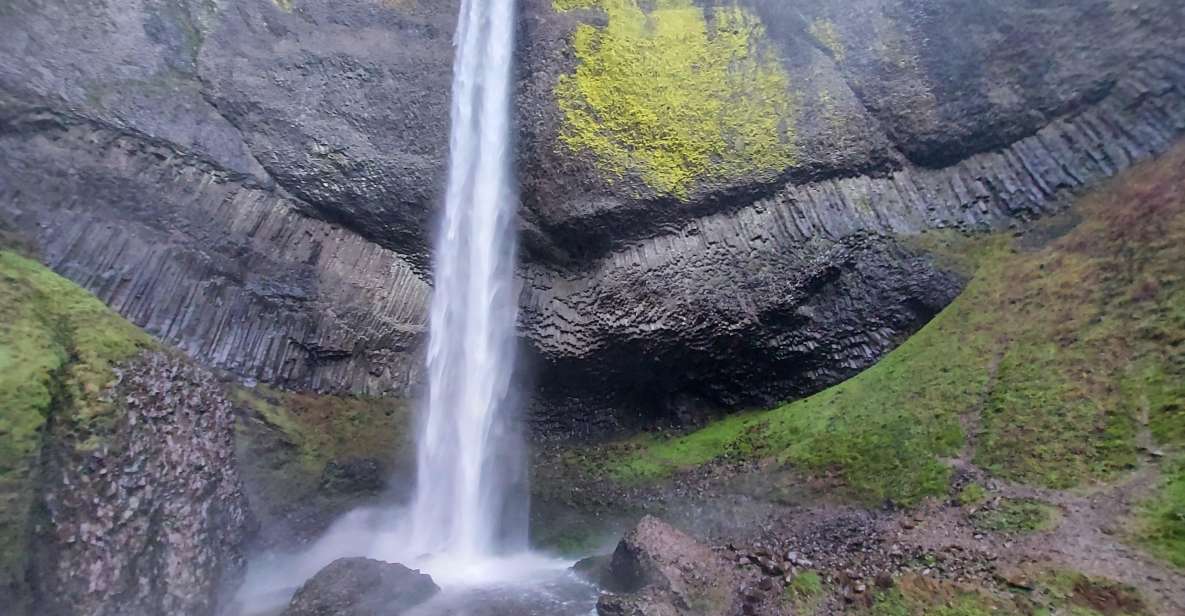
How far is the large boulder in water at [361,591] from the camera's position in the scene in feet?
29.9

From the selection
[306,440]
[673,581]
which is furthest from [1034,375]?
[306,440]

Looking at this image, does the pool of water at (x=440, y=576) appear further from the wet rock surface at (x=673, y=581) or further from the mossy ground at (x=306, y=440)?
the mossy ground at (x=306, y=440)

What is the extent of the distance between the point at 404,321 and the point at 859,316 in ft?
31.4

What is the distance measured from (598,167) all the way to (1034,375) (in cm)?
913

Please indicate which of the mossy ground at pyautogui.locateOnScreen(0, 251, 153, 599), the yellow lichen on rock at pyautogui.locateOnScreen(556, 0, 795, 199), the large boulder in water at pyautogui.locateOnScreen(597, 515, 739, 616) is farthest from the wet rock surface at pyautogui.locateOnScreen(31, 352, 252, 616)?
the yellow lichen on rock at pyautogui.locateOnScreen(556, 0, 795, 199)

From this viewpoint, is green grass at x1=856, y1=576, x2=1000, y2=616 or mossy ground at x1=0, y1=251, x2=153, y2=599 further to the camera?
Result: mossy ground at x1=0, y1=251, x2=153, y2=599

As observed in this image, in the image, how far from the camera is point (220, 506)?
10.1 meters

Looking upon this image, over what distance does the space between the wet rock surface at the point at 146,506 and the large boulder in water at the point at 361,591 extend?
136 centimetres

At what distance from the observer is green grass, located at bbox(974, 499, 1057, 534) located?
808 centimetres

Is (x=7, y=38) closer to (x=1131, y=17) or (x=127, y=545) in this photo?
(x=127, y=545)

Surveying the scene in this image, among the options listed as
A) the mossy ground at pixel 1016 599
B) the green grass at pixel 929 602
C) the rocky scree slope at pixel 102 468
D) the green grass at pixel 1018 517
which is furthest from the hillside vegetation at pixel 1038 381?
the rocky scree slope at pixel 102 468

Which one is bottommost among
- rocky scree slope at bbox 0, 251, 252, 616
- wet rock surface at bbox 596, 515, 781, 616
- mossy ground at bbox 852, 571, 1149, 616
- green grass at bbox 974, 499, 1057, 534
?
mossy ground at bbox 852, 571, 1149, 616

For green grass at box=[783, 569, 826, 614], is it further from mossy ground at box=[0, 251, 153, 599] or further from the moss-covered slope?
mossy ground at box=[0, 251, 153, 599]

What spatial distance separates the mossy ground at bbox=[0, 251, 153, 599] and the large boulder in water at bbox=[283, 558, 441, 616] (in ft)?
10.6
